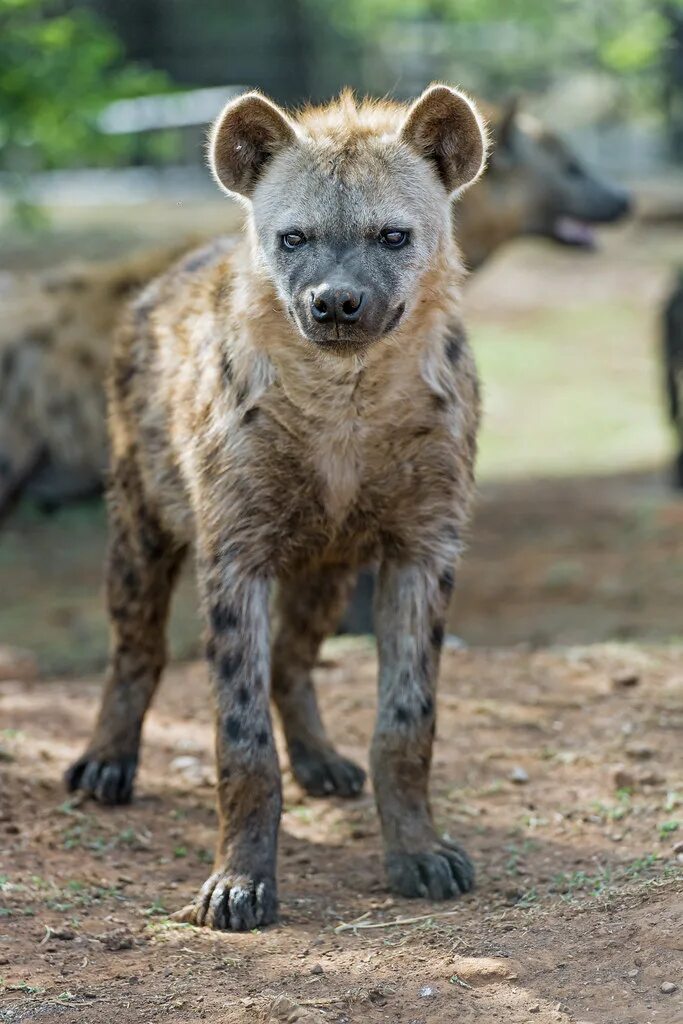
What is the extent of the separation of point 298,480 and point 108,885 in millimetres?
918

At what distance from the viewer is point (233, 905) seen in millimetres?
3123

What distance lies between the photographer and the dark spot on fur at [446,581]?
11.4 feet

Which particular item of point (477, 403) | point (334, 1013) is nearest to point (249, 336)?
point (477, 403)

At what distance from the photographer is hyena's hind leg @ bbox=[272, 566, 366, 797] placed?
4055 millimetres

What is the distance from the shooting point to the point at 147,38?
18.1 metres

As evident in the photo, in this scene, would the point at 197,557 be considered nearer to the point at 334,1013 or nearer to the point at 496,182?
the point at 334,1013

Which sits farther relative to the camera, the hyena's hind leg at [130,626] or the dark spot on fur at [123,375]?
the dark spot on fur at [123,375]

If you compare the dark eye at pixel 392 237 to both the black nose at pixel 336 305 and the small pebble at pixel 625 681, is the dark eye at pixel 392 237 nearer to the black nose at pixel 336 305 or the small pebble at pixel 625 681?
the black nose at pixel 336 305

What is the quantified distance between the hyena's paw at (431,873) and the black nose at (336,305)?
1099 millimetres

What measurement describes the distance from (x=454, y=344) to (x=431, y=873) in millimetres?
1112

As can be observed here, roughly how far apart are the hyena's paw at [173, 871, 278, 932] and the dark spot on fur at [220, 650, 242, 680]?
397 millimetres

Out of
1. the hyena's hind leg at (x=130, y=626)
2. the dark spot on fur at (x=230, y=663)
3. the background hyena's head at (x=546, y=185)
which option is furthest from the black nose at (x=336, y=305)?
the background hyena's head at (x=546, y=185)

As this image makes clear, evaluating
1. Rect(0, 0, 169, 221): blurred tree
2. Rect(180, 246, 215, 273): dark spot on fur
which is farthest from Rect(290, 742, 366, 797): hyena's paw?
Rect(0, 0, 169, 221): blurred tree

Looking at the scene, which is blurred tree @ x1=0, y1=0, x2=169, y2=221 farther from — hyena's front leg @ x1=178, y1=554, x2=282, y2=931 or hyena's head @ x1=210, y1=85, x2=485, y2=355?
hyena's front leg @ x1=178, y1=554, x2=282, y2=931
